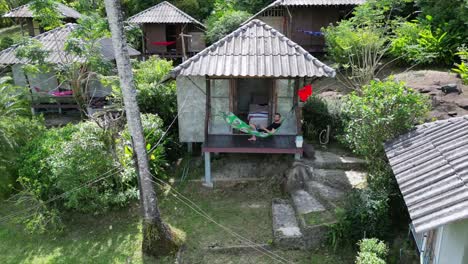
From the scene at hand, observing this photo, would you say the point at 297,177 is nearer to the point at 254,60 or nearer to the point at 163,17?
the point at 254,60

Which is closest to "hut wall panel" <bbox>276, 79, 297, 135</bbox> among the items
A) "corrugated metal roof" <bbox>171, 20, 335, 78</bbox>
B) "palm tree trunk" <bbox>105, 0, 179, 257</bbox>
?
→ "corrugated metal roof" <bbox>171, 20, 335, 78</bbox>

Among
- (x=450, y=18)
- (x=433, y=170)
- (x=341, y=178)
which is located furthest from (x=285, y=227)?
(x=450, y=18)

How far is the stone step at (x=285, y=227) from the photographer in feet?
27.0

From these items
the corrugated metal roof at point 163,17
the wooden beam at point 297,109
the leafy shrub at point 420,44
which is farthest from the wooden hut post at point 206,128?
the corrugated metal roof at point 163,17

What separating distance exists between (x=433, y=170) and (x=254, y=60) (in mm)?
5186

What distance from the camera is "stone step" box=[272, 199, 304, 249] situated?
8.23 metres

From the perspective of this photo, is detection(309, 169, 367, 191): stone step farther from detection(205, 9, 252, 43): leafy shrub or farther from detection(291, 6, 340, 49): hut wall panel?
detection(205, 9, 252, 43): leafy shrub

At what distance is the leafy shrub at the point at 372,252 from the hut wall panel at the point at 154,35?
59.7 feet

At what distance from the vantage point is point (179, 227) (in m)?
8.97

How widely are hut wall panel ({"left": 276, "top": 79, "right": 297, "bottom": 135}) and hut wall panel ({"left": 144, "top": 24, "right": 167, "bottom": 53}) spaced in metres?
13.7

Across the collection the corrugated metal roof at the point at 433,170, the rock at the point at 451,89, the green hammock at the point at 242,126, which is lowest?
the green hammock at the point at 242,126

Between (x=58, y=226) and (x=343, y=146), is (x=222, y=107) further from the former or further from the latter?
(x=58, y=226)

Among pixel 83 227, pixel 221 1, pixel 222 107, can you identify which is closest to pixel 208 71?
pixel 222 107

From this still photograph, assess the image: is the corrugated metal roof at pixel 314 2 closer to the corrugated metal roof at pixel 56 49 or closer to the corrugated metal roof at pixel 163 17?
the corrugated metal roof at pixel 163 17
